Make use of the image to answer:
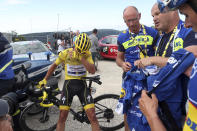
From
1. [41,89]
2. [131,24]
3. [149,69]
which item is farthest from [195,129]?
[41,89]

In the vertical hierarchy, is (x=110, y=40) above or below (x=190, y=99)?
above

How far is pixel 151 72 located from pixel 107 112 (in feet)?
6.71

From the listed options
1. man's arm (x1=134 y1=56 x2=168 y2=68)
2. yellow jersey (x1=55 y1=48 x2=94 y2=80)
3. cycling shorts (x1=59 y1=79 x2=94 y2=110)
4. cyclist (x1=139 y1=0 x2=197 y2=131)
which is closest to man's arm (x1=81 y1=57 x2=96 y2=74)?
yellow jersey (x1=55 y1=48 x2=94 y2=80)

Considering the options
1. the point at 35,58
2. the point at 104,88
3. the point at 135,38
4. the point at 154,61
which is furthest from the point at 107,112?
the point at 35,58

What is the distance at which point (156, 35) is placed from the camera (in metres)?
2.71

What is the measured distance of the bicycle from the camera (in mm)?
3160

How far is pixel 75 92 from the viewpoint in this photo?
2.86 meters

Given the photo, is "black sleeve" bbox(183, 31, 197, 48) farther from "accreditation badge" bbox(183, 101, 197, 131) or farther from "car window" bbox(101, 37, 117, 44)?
"car window" bbox(101, 37, 117, 44)

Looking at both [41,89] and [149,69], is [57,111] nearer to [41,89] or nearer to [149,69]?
[41,89]

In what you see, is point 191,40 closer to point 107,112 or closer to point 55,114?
point 107,112

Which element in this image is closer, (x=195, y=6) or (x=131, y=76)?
(x=195, y=6)

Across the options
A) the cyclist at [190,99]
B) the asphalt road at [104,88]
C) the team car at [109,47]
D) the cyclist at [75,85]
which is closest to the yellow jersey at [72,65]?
the cyclist at [75,85]

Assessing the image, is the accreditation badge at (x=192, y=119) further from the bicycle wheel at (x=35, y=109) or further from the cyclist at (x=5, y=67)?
Result: the bicycle wheel at (x=35, y=109)

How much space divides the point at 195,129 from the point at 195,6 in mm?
572
